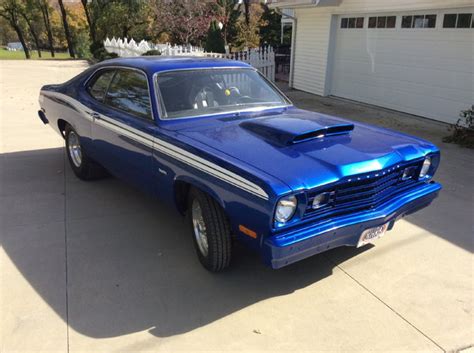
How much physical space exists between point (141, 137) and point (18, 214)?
5.75 ft

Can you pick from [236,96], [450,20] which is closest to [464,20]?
[450,20]

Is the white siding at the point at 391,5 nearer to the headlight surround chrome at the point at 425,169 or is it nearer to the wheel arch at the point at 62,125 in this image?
A: the headlight surround chrome at the point at 425,169

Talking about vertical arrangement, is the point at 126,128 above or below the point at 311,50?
below


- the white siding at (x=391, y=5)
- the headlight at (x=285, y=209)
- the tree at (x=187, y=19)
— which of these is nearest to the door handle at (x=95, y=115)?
the headlight at (x=285, y=209)

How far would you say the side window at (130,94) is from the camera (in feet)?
13.2

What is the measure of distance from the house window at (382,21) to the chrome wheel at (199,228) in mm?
8666

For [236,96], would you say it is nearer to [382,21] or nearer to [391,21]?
[391,21]

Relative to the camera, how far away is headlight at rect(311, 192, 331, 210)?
2.90 meters

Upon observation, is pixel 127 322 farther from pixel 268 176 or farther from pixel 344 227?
pixel 344 227

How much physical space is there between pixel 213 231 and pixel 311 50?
1114 centimetres

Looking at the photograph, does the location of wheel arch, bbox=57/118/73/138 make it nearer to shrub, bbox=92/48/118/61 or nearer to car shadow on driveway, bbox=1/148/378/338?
Answer: car shadow on driveway, bbox=1/148/378/338

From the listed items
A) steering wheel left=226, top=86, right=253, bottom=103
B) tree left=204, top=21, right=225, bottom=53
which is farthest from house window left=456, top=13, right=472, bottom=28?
tree left=204, top=21, right=225, bottom=53

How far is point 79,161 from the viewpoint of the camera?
5488 mm

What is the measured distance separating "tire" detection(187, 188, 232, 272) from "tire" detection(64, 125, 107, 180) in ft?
7.68
